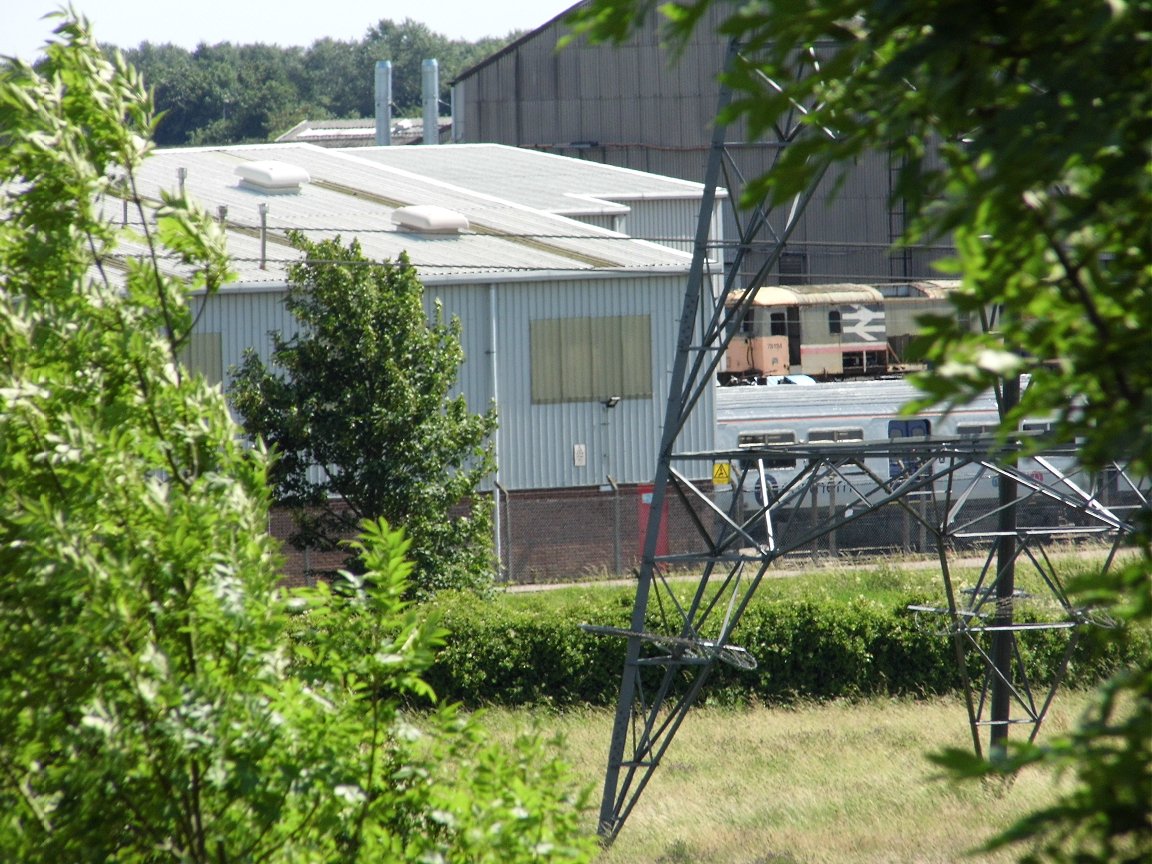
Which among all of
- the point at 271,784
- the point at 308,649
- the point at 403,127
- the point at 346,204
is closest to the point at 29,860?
the point at 271,784

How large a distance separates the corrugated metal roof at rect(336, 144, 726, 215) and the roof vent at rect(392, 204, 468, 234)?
6.89 meters

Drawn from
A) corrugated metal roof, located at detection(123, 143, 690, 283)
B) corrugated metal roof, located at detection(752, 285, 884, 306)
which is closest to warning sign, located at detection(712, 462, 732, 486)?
corrugated metal roof, located at detection(123, 143, 690, 283)

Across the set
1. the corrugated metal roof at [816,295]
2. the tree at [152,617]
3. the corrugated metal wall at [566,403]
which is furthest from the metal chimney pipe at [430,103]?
the tree at [152,617]

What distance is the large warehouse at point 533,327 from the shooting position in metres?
30.2

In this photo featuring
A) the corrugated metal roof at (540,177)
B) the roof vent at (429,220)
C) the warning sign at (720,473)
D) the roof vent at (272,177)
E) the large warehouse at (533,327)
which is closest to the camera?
the large warehouse at (533,327)

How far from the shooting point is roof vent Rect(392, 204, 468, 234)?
31.7m

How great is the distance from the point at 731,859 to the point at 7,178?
1012 cm

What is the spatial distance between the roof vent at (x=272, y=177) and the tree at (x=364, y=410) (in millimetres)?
13012

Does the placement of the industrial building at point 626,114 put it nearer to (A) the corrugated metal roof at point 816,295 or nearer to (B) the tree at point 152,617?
(A) the corrugated metal roof at point 816,295

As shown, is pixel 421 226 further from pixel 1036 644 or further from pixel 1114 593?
pixel 1114 593

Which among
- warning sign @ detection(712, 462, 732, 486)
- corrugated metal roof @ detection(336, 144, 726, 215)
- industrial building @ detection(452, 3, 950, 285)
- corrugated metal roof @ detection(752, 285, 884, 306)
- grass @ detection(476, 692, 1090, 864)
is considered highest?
industrial building @ detection(452, 3, 950, 285)

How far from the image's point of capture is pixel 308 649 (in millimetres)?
4809

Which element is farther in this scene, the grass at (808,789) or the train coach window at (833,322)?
the train coach window at (833,322)

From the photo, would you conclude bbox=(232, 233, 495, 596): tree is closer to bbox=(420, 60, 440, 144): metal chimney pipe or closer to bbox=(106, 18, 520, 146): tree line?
bbox=(420, 60, 440, 144): metal chimney pipe
